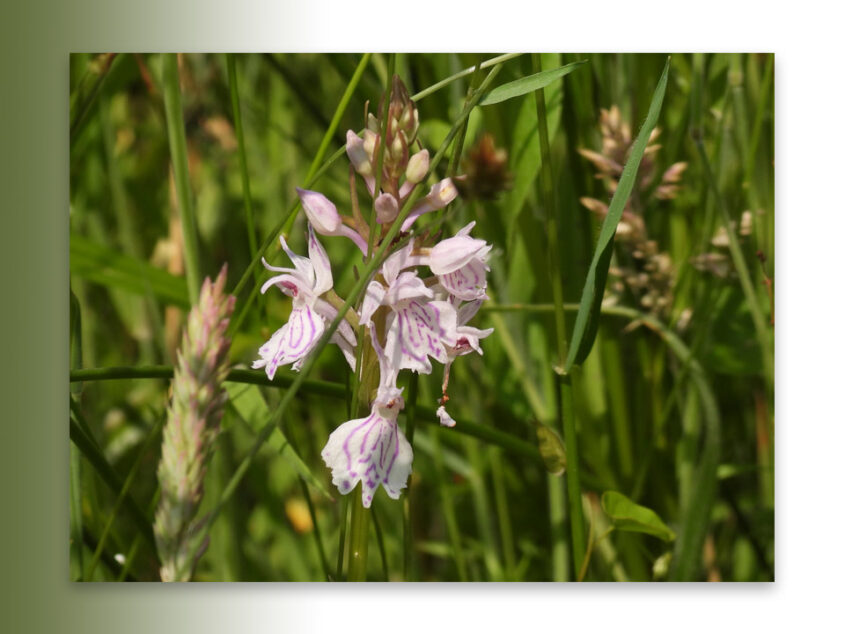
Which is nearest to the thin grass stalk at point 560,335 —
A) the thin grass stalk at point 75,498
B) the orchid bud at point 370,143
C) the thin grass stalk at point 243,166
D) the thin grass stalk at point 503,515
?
the thin grass stalk at point 503,515

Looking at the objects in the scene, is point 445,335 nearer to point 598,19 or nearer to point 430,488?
point 430,488

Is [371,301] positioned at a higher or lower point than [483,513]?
higher

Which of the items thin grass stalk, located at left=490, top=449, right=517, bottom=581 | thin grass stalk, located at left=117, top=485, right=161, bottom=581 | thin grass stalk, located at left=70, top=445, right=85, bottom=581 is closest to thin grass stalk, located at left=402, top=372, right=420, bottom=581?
thin grass stalk, located at left=490, top=449, right=517, bottom=581

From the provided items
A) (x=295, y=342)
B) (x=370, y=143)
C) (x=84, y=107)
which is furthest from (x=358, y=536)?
(x=84, y=107)

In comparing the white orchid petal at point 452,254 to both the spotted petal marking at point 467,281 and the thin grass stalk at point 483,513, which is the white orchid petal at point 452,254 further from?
the thin grass stalk at point 483,513

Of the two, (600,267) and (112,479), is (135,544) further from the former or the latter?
(600,267)

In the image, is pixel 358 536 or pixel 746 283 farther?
pixel 746 283

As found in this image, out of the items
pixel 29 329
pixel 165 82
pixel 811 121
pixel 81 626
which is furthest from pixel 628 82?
pixel 81 626
